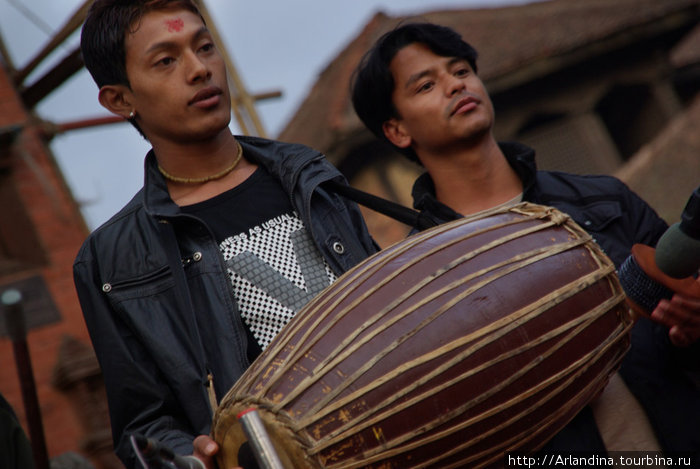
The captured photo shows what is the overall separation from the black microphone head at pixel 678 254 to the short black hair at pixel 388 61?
146 cm

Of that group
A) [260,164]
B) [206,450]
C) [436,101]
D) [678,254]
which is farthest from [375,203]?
[206,450]

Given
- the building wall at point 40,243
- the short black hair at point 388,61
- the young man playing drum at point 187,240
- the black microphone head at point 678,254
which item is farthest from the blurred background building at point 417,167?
the black microphone head at point 678,254

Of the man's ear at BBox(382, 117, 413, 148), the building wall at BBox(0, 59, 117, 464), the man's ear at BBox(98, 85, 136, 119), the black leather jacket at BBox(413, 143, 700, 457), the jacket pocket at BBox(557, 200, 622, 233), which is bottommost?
the black leather jacket at BBox(413, 143, 700, 457)

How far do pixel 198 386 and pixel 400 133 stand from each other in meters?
1.59

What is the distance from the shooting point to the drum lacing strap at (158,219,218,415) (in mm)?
2182

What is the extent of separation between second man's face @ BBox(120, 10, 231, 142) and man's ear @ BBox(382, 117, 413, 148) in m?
1.07

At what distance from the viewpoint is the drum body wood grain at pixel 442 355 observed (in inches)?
71.1

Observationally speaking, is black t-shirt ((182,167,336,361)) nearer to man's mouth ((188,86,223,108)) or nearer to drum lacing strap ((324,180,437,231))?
drum lacing strap ((324,180,437,231))

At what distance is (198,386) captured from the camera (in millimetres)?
2199

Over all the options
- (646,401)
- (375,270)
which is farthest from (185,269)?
(646,401)

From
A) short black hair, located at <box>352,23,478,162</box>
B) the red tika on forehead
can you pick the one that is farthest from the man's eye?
the red tika on forehead

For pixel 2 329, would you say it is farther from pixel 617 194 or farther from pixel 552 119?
pixel 552 119

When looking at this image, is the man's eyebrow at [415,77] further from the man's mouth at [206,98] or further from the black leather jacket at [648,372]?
the man's mouth at [206,98]

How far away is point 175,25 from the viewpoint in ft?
8.09
